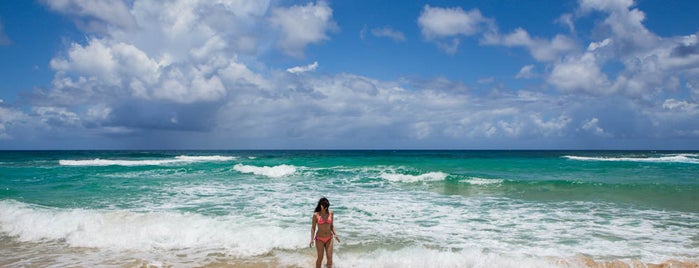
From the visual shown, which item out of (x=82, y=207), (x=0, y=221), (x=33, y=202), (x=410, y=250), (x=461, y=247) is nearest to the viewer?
(x=410, y=250)

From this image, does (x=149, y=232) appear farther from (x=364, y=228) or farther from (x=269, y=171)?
(x=269, y=171)

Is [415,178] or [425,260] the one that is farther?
[415,178]

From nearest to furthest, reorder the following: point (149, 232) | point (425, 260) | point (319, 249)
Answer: point (319, 249) → point (425, 260) → point (149, 232)

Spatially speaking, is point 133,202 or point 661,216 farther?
point 133,202

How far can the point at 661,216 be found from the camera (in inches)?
459

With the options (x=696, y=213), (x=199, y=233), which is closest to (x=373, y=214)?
(x=199, y=233)

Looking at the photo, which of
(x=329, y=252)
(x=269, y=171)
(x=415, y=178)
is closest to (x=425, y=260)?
(x=329, y=252)

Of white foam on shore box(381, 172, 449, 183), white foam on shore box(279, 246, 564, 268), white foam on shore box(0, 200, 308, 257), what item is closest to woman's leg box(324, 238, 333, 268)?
white foam on shore box(279, 246, 564, 268)

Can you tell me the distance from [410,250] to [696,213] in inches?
399

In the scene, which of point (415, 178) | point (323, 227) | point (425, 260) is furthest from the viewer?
point (415, 178)

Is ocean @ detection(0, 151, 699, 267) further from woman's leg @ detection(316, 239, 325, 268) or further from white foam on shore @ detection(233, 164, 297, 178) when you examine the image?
white foam on shore @ detection(233, 164, 297, 178)

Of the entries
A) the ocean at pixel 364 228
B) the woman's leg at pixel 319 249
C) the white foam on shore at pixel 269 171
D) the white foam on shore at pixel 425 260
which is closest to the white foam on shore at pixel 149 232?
the ocean at pixel 364 228

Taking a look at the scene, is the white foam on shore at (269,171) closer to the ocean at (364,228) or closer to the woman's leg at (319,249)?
the ocean at (364,228)

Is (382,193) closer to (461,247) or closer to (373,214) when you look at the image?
(373,214)
